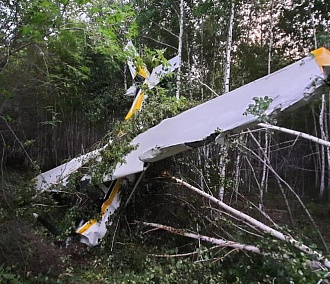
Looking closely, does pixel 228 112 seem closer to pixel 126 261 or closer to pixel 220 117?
pixel 220 117

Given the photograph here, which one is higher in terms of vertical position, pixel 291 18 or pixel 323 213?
pixel 291 18

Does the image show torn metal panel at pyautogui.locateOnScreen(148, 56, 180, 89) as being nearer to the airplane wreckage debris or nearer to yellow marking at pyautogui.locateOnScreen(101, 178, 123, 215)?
the airplane wreckage debris

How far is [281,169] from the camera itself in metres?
9.45

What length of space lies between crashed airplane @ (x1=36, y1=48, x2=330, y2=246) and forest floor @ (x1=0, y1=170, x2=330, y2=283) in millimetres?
347

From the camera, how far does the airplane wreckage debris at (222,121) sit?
215 cm

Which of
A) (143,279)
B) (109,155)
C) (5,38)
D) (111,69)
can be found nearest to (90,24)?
(5,38)

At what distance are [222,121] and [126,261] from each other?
86.4 inches

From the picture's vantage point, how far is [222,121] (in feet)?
8.81

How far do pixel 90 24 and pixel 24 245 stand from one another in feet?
10.1

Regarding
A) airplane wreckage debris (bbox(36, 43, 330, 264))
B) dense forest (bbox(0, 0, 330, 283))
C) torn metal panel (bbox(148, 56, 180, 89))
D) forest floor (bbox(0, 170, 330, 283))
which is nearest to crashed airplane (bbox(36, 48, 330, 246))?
airplane wreckage debris (bbox(36, 43, 330, 264))

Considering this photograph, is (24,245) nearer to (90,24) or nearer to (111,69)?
(90,24)

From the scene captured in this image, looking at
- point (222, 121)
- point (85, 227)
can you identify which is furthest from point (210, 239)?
point (85, 227)

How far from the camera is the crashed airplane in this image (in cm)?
214

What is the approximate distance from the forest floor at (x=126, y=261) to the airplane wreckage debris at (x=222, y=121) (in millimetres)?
267
